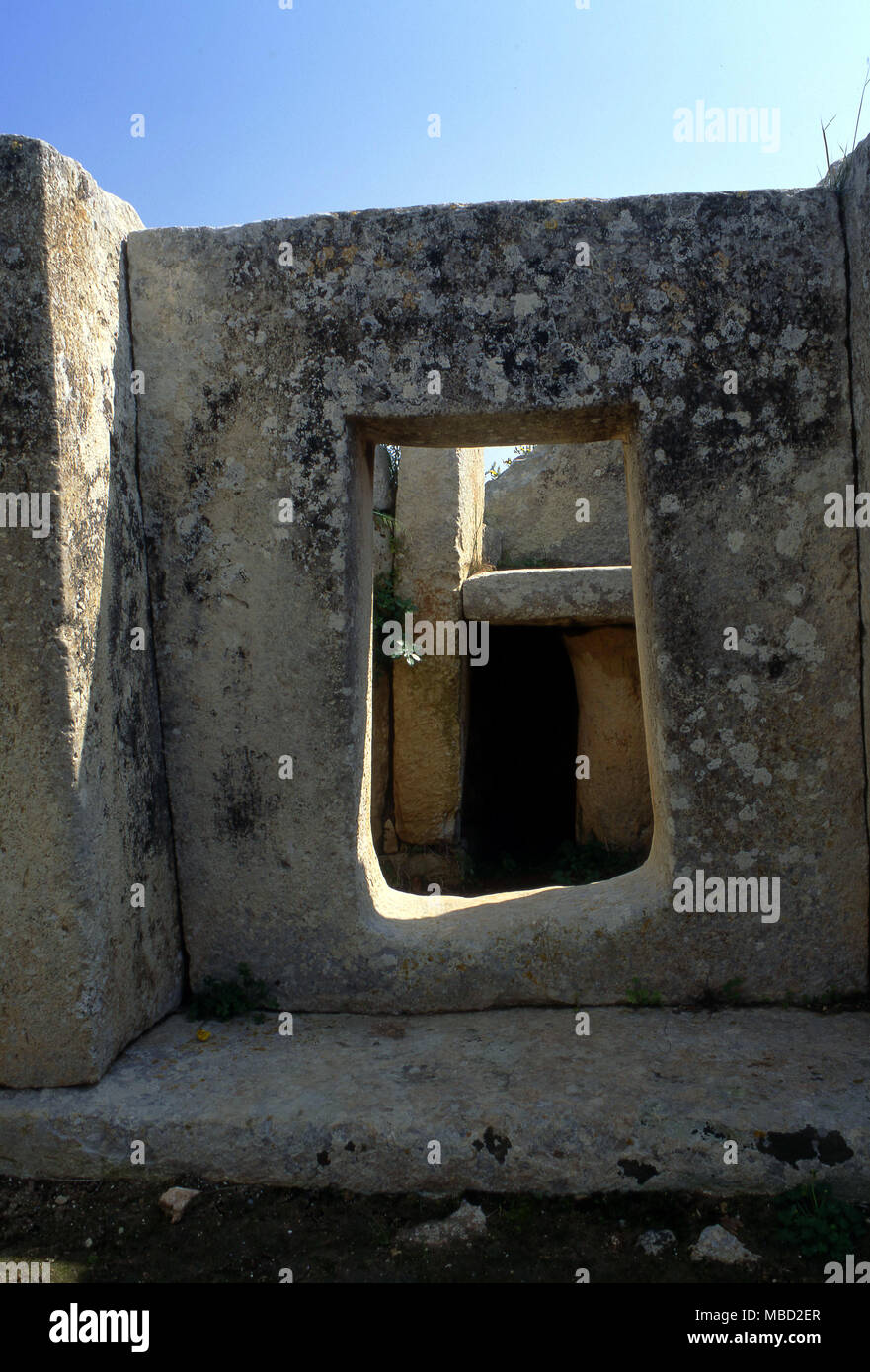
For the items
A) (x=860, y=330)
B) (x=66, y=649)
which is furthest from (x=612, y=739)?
(x=66, y=649)

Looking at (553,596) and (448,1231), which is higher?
(553,596)

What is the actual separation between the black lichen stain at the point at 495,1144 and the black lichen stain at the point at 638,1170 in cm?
30

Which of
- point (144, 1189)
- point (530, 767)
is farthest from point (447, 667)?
point (144, 1189)

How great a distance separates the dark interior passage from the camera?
22.5 ft

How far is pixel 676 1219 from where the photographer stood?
2309 mm

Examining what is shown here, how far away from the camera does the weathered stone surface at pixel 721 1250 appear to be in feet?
7.13

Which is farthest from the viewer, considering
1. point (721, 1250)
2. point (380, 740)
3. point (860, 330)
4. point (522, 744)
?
point (522, 744)

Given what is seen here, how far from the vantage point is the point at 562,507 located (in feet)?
19.9

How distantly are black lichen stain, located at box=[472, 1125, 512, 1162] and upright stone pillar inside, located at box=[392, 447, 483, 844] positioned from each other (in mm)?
3016

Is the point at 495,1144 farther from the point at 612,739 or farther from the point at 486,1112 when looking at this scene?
the point at 612,739

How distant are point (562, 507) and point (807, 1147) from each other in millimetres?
4376

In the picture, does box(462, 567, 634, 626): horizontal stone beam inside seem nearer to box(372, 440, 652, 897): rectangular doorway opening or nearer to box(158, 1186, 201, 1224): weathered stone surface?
box(372, 440, 652, 897): rectangular doorway opening

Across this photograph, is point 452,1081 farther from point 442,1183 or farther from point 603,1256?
point 603,1256

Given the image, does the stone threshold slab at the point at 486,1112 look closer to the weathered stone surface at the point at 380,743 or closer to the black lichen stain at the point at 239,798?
the black lichen stain at the point at 239,798
